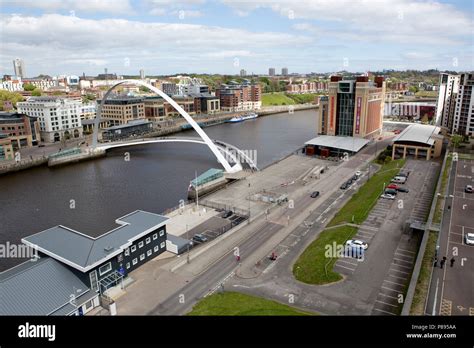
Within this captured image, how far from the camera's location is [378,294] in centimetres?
1520

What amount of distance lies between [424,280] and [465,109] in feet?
153

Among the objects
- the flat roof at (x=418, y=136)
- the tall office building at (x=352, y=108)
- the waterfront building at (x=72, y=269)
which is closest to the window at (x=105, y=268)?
the waterfront building at (x=72, y=269)

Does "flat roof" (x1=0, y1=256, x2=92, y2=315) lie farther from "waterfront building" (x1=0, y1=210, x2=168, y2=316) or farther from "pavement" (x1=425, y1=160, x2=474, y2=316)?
"pavement" (x1=425, y1=160, x2=474, y2=316)

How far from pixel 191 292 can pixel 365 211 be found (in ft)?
45.3

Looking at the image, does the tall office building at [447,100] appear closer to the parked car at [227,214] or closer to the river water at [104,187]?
the river water at [104,187]

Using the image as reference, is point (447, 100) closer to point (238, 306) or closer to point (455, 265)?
point (455, 265)

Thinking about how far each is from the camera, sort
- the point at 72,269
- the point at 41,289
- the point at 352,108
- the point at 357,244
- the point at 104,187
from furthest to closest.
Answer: the point at 352,108, the point at 104,187, the point at 357,244, the point at 72,269, the point at 41,289

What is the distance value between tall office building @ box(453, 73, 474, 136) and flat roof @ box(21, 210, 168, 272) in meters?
49.1

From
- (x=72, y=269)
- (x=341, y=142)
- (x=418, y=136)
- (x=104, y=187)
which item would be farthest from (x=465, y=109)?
(x=72, y=269)

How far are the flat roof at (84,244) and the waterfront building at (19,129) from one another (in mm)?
38094

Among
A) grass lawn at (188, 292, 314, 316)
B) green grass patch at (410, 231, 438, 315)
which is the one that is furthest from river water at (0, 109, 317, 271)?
green grass patch at (410, 231, 438, 315)

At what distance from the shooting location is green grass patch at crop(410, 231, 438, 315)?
12.5 metres

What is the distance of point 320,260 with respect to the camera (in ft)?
59.1
